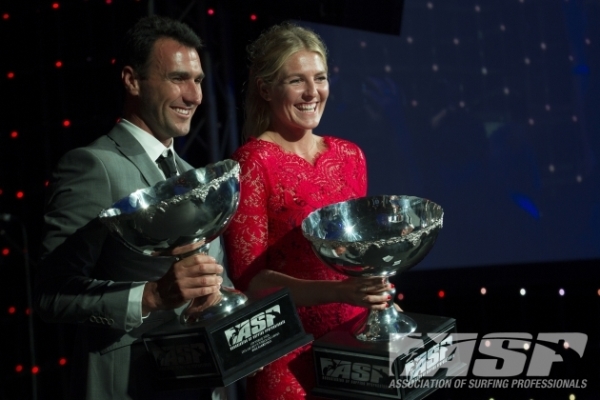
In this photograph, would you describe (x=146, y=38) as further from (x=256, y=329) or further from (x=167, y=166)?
(x=256, y=329)

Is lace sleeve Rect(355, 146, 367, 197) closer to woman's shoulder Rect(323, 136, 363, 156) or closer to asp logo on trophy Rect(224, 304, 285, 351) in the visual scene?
woman's shoulder Rect(323, 136, 363, 156)

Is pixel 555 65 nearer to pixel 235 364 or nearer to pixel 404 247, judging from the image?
pixel 404 247

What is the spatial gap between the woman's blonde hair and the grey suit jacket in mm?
512

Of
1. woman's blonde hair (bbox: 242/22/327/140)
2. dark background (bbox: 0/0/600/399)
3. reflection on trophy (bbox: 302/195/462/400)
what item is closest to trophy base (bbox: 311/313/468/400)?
reflection on trophy (bbox: 302/195/462/400)

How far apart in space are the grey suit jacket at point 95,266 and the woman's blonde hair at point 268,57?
0.51 m

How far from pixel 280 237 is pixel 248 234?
0.33 ft

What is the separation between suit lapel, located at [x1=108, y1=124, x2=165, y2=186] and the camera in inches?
72.7

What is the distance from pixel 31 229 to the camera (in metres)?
3.86

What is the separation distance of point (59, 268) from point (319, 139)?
95 cm

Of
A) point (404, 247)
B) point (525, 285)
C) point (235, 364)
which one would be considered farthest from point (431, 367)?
point (525, 285)

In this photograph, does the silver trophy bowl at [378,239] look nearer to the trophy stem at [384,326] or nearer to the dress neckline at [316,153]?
the trophy stem at [384,326]

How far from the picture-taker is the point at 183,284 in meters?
1.62

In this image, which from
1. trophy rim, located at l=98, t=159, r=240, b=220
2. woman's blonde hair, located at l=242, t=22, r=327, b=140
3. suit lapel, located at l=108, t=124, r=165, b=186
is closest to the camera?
trophy rim, located at l=98, t=159, r=240, b=220

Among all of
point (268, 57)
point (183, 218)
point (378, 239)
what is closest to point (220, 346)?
point (183, 218)
